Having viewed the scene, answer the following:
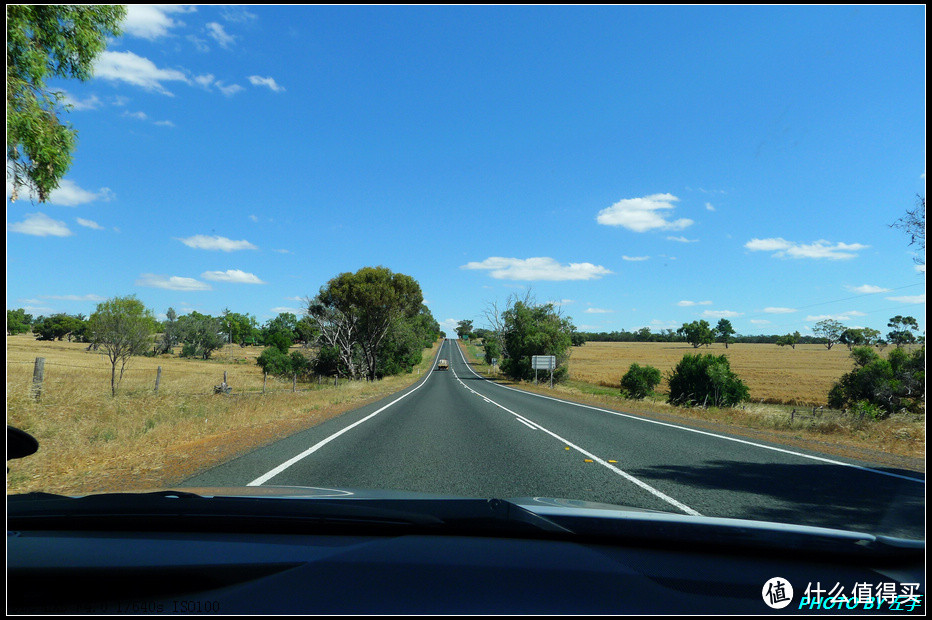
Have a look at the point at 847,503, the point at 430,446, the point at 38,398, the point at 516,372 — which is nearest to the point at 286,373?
the point at 516,372

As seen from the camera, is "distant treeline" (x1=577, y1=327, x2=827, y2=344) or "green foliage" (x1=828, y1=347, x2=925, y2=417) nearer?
"green foliage" (x1=828, y1=347, x2=925, y2=417)

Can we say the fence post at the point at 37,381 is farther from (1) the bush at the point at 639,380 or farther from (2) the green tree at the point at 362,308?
(1) the bush at the point at 639,380

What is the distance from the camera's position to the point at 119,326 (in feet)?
78.2

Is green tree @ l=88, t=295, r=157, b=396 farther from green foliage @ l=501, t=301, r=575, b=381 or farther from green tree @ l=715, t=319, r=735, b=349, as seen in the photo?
green tree @ l=715, t=319, r=735, b=349

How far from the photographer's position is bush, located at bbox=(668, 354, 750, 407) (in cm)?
3378

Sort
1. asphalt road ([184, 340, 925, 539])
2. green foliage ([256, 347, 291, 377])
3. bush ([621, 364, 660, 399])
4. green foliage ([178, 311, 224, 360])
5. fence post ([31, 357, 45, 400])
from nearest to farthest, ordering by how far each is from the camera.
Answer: asphalt road ([184, 340, 925, 539]) < fence post ([31, 357, 45, 400]) < bush ([621, 364, 660, 399]) < green foliage ([256, 347, 291, 377]) < green foliage ([178, 311, 224, 360])

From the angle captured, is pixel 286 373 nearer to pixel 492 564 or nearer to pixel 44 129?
pixel 44 129

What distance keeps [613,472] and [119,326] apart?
24766 millimetres

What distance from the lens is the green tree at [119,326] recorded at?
23.6 m

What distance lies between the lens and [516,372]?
6147 centimetres

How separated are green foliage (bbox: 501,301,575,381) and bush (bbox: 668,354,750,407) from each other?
20283mm

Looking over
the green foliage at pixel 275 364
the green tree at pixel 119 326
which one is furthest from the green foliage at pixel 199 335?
the green tree at pixel 119 326

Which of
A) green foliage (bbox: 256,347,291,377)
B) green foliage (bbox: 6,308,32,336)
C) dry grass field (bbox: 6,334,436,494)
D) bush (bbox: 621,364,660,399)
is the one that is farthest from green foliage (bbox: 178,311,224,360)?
dry grass field (bbox: 6,334,436,494)

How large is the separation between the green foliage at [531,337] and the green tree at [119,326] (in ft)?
133
